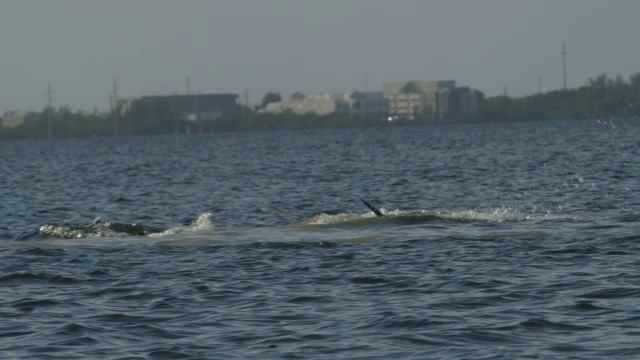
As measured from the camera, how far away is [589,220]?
93.2 feet

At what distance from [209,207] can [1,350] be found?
23098 millimetres

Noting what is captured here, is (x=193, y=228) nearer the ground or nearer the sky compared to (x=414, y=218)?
nearer the ground

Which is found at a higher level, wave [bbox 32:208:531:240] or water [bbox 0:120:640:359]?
wave [bbox 32:208:531:240]

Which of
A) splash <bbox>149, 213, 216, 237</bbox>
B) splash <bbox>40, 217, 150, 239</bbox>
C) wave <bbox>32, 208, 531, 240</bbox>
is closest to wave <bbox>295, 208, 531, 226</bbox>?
wave <bbox>32, 208, 531, 240</bbox>

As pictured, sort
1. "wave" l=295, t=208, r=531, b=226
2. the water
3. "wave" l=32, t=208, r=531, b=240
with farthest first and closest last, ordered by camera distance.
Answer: "wave" l=295, t=208, r=531, b=226, "wave" l=32, t=208, r=531, b=240, the water

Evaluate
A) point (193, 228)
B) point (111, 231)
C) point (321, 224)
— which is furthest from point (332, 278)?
point (111, 231)

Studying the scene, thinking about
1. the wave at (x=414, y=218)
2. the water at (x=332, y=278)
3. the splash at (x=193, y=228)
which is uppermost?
the wave at (x=414, y=218)

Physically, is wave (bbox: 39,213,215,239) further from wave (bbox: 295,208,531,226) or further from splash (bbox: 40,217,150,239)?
wave (bbox: 295,208,531,226)

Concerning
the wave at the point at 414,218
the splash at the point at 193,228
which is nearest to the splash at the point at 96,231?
the splash at the point at 193,228

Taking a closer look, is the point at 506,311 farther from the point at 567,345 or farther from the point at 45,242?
the point at 45,242

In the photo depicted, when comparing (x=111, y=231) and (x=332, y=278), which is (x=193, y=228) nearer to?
(x=111, y=231)

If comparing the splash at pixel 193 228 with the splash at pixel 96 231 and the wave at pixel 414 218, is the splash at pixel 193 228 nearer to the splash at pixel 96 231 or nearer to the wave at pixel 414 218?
the splash at pixel 96 231

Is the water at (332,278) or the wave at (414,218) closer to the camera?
the water at (332,278)

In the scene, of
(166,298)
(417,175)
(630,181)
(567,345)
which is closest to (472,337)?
(567,345)
